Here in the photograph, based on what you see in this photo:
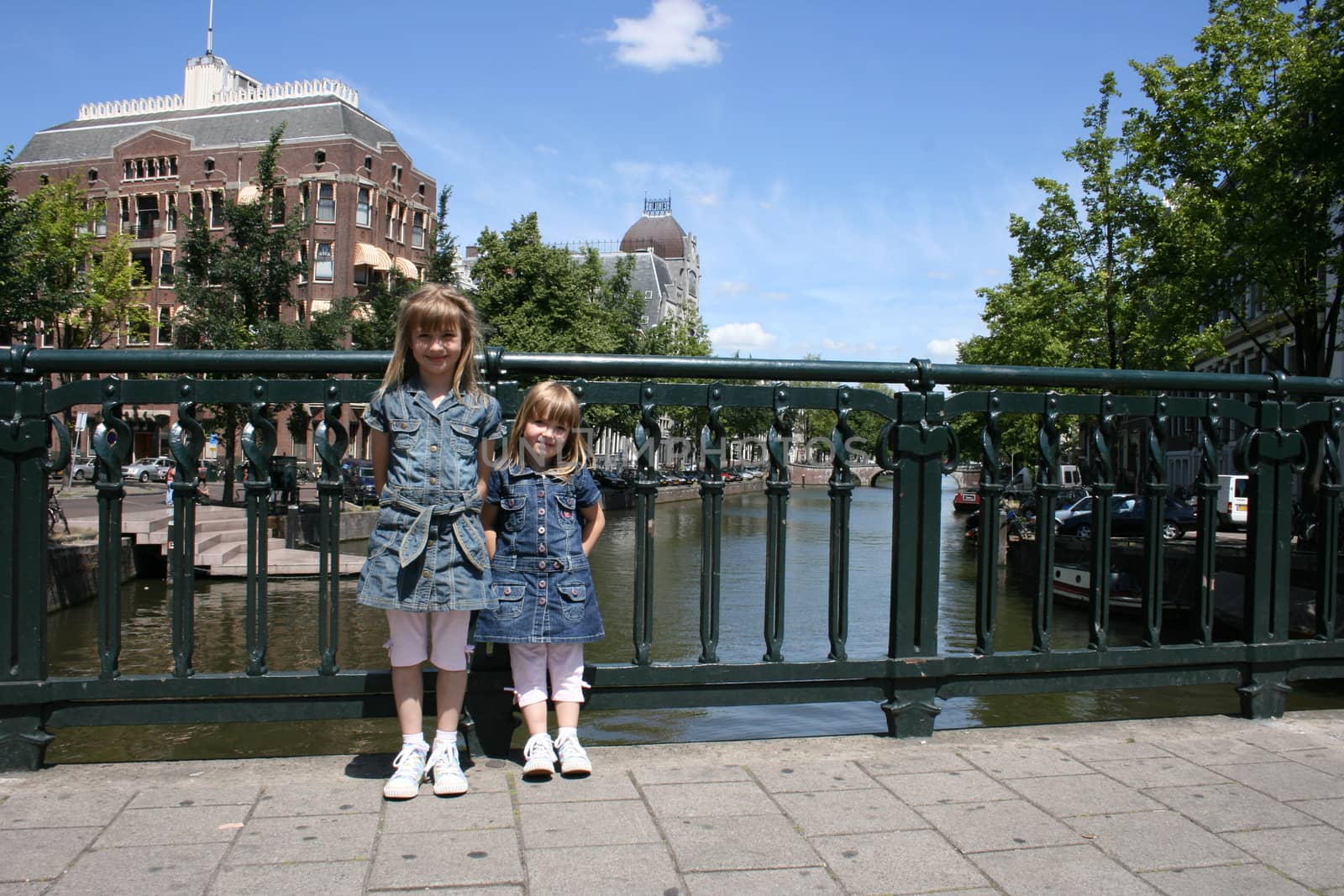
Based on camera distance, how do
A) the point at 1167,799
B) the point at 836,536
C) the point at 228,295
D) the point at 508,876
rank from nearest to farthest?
the point at 508,876 → the point at 1167,799 → the point at 836,536 → the point at 228,295

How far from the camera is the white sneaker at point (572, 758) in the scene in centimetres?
324

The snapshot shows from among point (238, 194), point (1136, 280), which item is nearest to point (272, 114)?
point (238, 194)

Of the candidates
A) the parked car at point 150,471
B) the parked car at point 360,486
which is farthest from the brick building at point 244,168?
the parked car at point 360,486

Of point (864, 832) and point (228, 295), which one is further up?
point (228, 295)

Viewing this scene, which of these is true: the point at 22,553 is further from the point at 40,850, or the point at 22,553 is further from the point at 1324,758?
the point at 1324,758

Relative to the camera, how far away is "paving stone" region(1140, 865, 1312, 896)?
99.0 inches

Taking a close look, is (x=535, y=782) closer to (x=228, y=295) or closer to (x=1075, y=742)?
(x=1075, y=742)

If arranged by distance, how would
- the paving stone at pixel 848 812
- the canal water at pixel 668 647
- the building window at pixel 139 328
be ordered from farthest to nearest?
1. the building window at pixel 139 328
2. the canal water at pixel 668 647
3. the paving stone at pixel 848 812

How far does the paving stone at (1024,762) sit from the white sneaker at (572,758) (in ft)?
4.12

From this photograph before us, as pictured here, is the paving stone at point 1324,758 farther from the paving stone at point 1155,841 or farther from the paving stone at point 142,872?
the paving stone at point 142,872

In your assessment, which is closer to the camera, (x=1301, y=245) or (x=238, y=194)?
(x=1301, y=245)

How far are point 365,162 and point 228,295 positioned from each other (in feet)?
95.4

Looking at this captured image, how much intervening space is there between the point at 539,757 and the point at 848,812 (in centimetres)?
92

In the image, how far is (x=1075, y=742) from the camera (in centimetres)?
378
